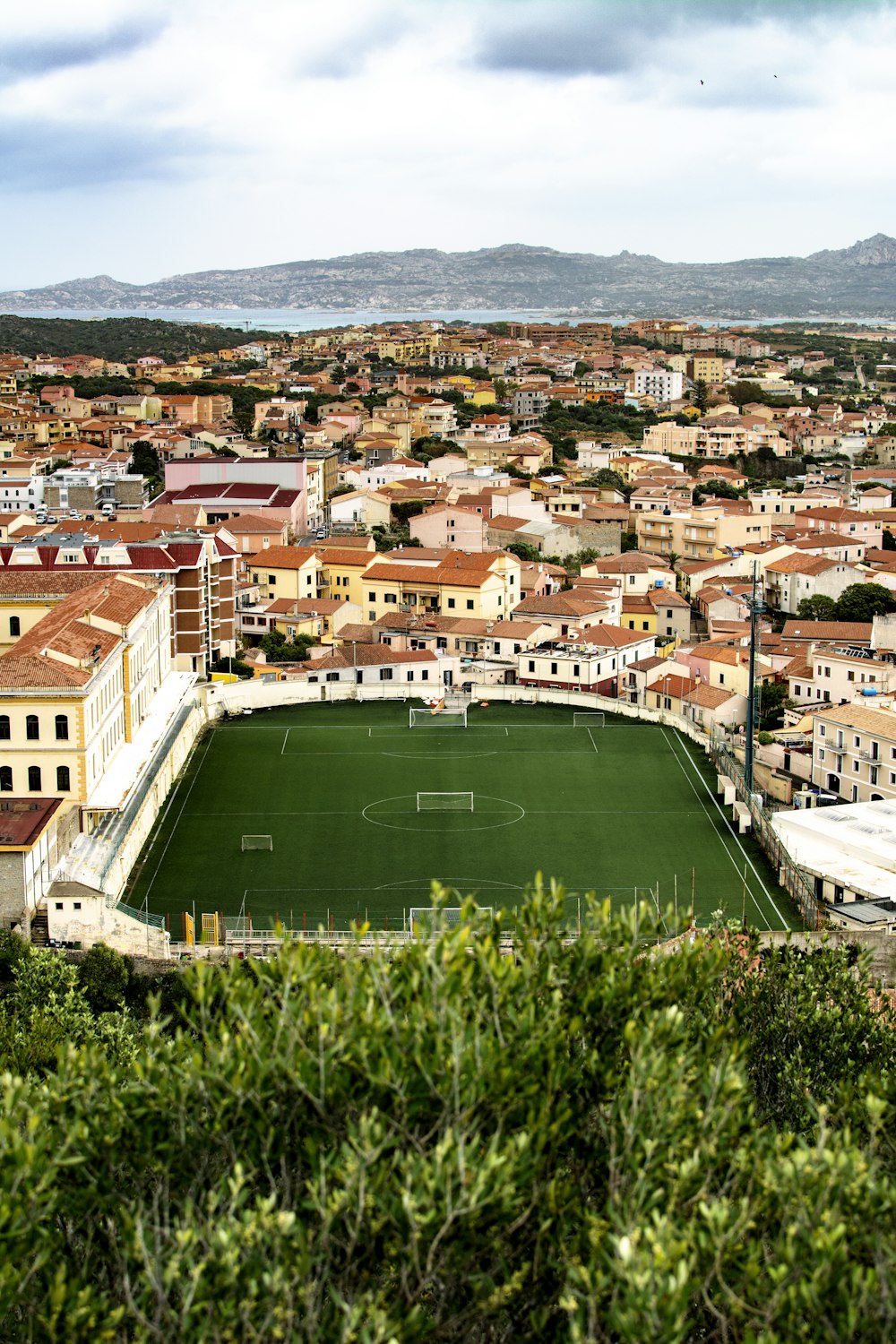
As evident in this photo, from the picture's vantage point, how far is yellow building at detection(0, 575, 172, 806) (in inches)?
962

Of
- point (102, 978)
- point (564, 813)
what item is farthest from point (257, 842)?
point (102, 978)

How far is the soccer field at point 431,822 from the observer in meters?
24.6

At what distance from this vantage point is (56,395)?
297ft

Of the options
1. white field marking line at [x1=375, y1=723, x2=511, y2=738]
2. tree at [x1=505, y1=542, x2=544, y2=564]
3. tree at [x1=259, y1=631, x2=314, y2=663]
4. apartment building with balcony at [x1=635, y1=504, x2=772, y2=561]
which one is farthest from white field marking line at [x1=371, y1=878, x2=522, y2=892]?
apartment building with balcony at [x1=635, y1=504, x2=772, y2=561]

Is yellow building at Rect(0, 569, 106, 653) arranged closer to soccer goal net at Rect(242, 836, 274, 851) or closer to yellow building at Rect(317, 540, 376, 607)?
soccer goal net at Rect(242, 836, 274, 851)

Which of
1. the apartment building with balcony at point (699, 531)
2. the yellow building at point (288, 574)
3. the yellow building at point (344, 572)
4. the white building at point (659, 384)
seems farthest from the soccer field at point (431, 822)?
the white building at point (659, 384)

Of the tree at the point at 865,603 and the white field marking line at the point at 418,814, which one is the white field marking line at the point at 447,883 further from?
the tree at the point at 865,603

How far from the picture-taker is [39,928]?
73.2ft

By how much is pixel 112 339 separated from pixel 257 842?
119 metres

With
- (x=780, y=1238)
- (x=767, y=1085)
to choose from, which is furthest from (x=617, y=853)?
(x=780, y=1238)

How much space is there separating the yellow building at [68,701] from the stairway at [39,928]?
2670 mm

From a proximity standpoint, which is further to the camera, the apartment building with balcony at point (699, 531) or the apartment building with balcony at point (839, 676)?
the apartment building with balcony at point (699, 531)

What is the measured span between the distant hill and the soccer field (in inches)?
3637

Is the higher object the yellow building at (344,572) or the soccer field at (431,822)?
the yellow building at (344,572)
